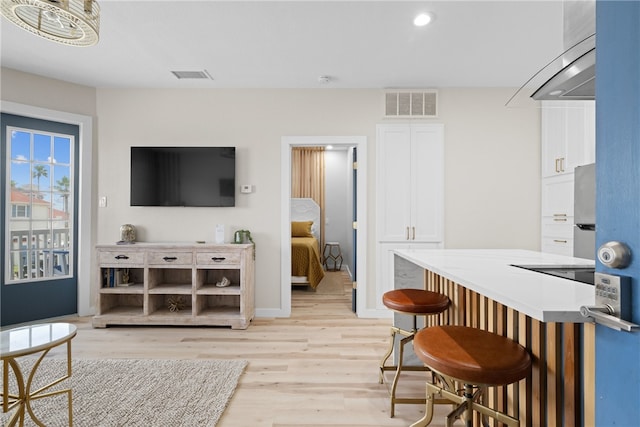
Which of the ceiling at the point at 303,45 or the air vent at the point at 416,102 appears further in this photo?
the air vent at the point at 416,102

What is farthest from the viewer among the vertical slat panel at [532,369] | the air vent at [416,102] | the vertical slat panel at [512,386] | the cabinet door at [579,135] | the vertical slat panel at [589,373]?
the air vent at [416,102]

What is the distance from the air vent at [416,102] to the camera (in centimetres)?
358

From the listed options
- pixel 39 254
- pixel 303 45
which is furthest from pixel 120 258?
pixel 303 45

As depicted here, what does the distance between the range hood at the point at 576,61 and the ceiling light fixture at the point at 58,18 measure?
82.2 inches

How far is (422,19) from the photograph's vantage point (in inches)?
92.8

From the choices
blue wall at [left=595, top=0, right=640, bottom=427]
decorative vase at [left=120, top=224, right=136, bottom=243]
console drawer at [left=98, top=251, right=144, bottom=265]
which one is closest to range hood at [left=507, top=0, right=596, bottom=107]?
blue wall at [left=595, top=0, right=640, bottom=427]

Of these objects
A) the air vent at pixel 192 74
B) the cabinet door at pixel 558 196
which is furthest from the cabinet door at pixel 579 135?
the air vent at pixel 192 74

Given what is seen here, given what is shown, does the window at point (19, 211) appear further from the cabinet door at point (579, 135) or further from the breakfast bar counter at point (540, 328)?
the cabinet door at point (579, 135)

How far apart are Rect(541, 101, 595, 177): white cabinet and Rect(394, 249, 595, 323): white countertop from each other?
5.49 ft

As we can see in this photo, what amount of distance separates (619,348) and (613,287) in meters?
0.13

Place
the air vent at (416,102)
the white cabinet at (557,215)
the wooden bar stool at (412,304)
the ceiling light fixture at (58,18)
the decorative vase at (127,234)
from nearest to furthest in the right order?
1. the ceiling light fixture at (58,18)
2. the wooden bar stool at (412,304)
3. the white cabinet at (557,215)
4. the decorative vase at (127,234)
5. the air vent at (416,102)

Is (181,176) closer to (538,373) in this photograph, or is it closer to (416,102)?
(416,102)

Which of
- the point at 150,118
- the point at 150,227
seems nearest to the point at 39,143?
the point at 150,118

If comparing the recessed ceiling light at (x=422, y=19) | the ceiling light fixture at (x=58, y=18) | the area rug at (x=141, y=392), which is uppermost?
the recessed ceiling light at (x=422, y=19)
